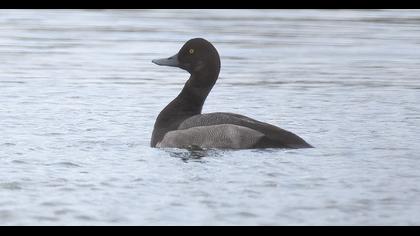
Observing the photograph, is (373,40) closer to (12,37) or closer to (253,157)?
(12,37)

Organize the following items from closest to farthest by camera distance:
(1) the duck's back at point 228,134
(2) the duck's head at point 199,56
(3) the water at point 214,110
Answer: (3) the water at point 214,110, (1) the duck's back at point 228,134, (2) the duck's head at point 199,56

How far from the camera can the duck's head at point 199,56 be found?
12.9 m

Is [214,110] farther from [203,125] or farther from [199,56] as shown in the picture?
[203,125]

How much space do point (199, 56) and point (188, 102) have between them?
0.51 meters

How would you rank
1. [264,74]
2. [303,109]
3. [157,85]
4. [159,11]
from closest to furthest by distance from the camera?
[303,109], [157,85], [264,74], [159,11]

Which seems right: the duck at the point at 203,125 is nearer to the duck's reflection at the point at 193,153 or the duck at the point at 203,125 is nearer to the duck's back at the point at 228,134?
the duck's back at the point at 228,134

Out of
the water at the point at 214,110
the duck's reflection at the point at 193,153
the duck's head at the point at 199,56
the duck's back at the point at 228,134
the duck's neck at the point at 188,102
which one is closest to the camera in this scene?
the water at the point at 214,110

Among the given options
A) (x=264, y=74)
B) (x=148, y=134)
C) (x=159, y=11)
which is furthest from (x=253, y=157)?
(x=159, y=11)

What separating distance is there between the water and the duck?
0.76ft

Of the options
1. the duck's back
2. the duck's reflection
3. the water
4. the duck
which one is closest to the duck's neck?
the duck

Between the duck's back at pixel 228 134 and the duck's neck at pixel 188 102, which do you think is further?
the duck's neck at pixel 188 102

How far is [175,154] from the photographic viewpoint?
11.5 metres

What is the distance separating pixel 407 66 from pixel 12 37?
8.65 m

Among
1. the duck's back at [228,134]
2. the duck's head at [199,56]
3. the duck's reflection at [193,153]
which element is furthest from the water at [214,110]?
the duck's head at [199,56]
